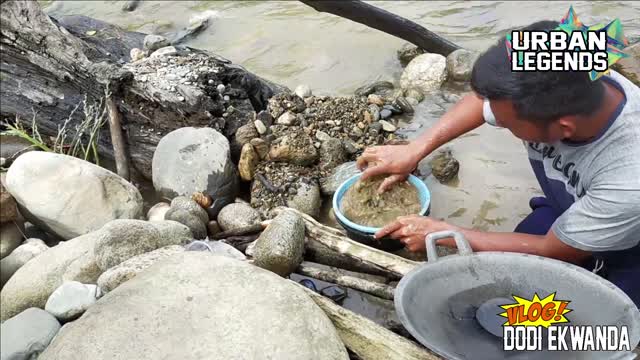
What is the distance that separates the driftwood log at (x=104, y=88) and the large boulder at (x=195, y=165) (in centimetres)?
32

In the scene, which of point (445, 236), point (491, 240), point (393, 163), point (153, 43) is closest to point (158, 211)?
point (393, 163)

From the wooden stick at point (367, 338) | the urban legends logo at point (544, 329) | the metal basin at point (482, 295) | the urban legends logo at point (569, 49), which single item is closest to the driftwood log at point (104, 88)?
the wooden stick at point (367, 338)

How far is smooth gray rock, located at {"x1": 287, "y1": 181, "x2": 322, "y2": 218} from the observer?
420cm

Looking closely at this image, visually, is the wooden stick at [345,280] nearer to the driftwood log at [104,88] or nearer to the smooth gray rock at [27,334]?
the smooth gray rock at [27,334]

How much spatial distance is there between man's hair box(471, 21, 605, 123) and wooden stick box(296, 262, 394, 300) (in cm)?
126

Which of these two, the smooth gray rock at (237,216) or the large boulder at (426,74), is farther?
the large boulder at (426,74)

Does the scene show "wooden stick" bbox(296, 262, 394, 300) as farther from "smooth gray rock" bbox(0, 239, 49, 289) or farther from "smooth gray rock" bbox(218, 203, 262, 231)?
"smooth gray rock" bbox(0, 239, 49, 289)

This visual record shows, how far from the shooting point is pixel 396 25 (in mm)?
6121

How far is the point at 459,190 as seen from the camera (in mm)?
4398

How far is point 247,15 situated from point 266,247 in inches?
223

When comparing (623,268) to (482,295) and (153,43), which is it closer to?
(482,295)

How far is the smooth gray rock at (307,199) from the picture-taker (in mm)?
4195

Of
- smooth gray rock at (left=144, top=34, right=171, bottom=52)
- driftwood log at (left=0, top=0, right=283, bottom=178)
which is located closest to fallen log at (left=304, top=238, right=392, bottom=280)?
driftwood log at (left=0, top=0, right=283, bottom=178)

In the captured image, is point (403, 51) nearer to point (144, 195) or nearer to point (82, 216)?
point (144, 195)
